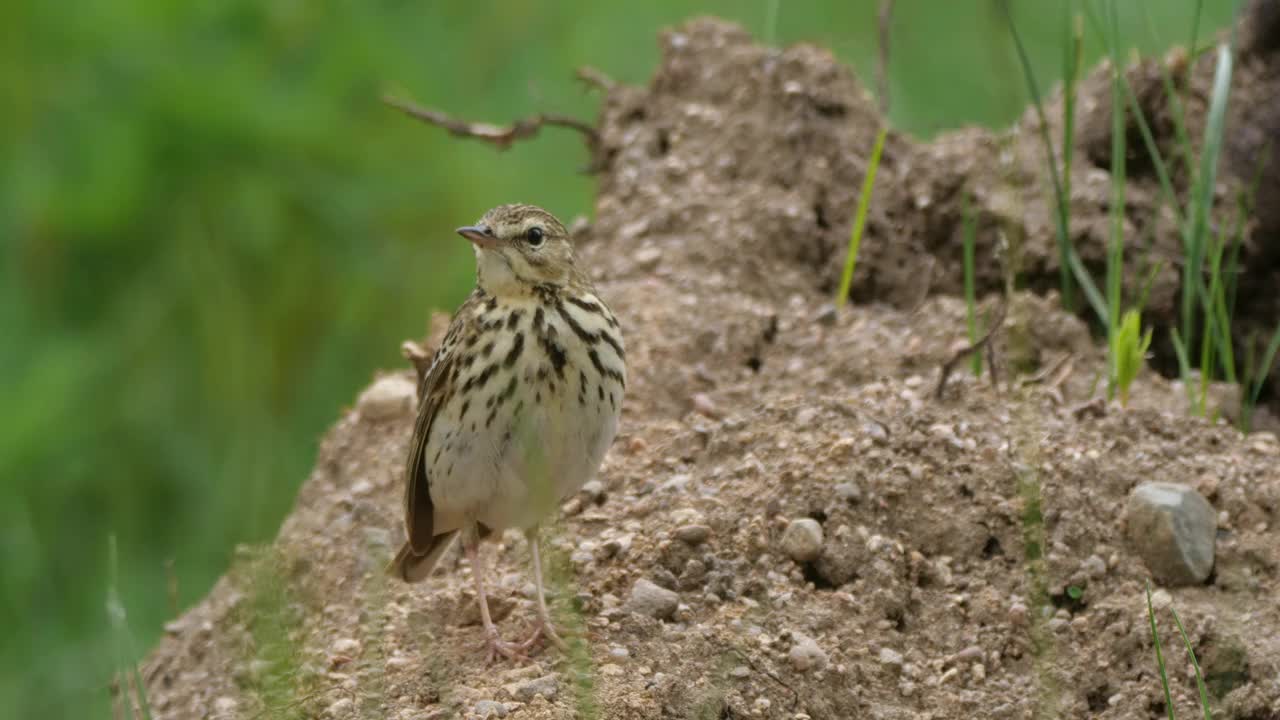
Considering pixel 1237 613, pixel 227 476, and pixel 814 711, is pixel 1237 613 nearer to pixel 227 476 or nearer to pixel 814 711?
pixel 814 711

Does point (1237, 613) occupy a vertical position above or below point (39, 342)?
below

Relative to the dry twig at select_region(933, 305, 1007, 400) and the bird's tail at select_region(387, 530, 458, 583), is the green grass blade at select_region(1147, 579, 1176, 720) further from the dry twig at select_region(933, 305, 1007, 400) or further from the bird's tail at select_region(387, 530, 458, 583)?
the bird's tail at select_region(387, 530, 458, 583)

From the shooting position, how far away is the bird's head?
4246mm

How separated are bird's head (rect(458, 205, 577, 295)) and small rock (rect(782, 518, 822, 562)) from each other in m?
0.74

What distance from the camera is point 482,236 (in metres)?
4.23

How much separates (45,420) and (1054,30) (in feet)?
15.4

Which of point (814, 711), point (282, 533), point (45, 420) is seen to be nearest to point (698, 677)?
point (814, 711)

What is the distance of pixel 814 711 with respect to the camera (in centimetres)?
377

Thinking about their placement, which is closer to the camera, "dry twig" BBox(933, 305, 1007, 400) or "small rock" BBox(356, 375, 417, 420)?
"dry twig" BBox(933, 305, 1007, 400)

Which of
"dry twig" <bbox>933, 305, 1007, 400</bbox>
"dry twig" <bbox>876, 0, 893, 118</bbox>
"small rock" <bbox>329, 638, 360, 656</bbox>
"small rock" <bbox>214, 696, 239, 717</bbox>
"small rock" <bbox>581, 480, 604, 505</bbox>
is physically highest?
"dry twig" <bbox>876, 0, 893, 118</bbox>

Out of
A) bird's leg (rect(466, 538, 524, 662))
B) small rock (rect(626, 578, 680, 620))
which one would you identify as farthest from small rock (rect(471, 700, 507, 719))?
small rock (rect(626, 578, 680, 620))

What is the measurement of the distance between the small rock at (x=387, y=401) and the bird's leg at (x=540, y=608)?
3.38 feet

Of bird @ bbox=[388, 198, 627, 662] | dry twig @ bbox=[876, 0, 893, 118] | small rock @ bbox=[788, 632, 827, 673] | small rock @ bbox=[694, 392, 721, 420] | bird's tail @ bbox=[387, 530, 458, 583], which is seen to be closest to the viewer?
small rock @ bbox=[788, 632, 827, 673]

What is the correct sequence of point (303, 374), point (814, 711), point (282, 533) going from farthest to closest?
point (303, 374)
point (282, 533)
point (814, 711)
